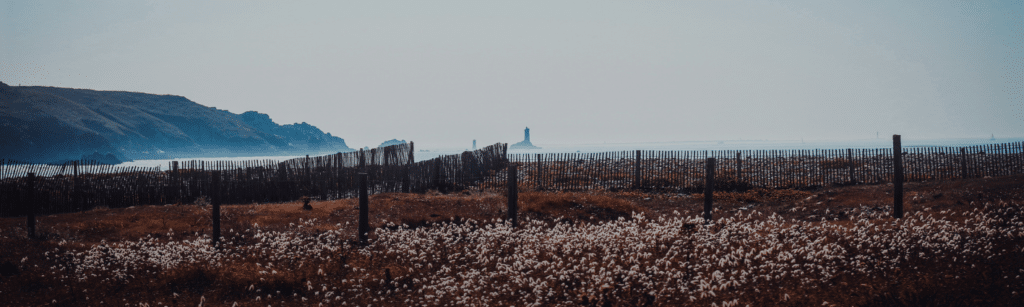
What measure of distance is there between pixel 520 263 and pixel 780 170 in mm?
19862

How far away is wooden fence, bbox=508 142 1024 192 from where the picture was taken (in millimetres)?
22391

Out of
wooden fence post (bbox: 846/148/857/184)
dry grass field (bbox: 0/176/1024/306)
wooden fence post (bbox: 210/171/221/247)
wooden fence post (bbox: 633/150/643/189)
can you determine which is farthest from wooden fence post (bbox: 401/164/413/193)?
wooden fence post (bbox: 846/148/857/184)

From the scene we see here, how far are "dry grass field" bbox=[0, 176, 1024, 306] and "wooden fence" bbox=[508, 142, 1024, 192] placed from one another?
9.04 metres

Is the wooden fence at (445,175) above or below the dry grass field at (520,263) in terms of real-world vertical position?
above

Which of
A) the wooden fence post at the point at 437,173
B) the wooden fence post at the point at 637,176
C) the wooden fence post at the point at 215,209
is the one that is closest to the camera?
the wooden fence post at the point at 215,209

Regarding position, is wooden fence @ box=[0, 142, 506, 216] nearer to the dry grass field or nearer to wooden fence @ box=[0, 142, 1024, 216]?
wooden fence @ box=[0, 142, 1024, 216]

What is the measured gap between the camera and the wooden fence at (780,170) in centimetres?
2239

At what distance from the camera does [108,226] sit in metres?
13.2

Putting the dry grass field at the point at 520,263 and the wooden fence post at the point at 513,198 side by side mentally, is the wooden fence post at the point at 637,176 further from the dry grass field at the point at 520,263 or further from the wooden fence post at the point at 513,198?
the wooden fence post at the point at 513,198

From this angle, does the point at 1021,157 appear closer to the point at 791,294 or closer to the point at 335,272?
the point at 791,294

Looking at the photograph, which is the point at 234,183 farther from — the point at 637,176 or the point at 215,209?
the point at 637,176

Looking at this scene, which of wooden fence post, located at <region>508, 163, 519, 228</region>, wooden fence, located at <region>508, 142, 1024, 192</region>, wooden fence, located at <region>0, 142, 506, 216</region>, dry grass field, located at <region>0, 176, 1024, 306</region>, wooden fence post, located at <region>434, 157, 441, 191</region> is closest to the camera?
dry grass field, located at <region>0, 176, 1024, 306</region>

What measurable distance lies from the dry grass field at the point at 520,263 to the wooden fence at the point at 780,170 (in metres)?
9.04

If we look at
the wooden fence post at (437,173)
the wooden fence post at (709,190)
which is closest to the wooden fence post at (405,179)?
the wooden fence post at (437,173)
